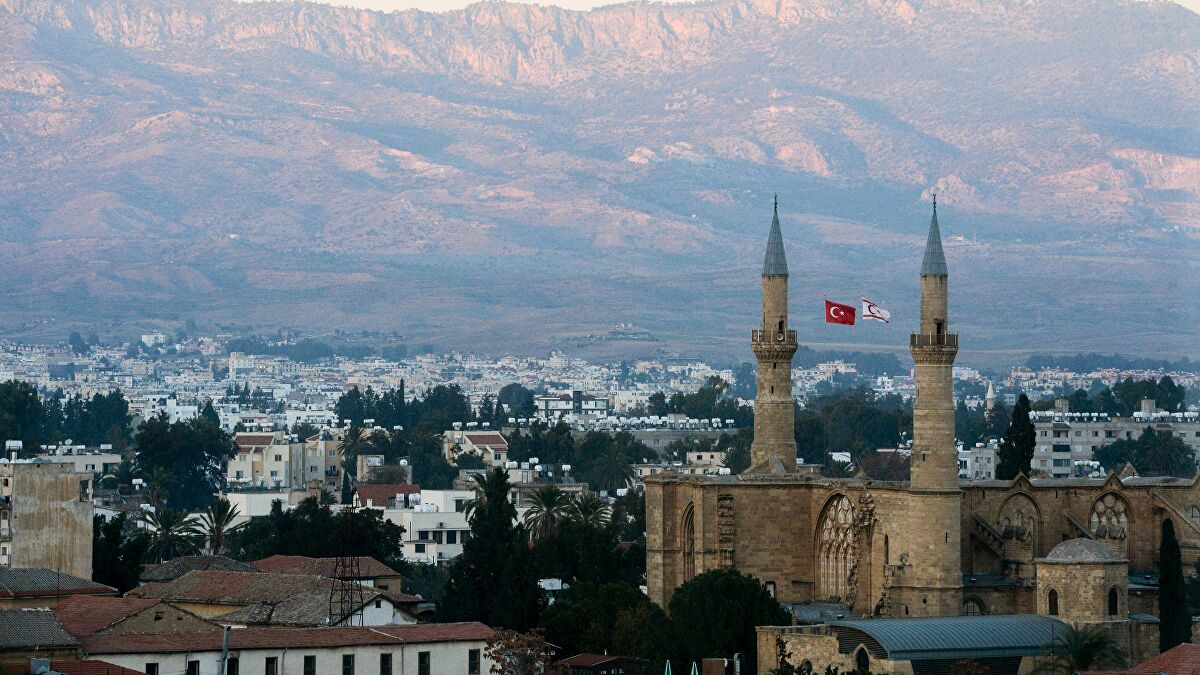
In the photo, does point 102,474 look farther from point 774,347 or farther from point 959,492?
point 959,492

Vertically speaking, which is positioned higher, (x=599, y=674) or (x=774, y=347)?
(x=774, y=347)

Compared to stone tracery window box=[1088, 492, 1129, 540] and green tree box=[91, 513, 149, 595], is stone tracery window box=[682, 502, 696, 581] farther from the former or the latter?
green tree box=[91, 513, 149, 595]

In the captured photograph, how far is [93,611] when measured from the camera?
62344mm

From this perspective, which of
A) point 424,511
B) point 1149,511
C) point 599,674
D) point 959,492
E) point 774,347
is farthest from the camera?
point 424,511

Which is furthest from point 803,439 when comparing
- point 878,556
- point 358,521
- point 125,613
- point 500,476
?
point 125,613

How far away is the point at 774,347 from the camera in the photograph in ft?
265

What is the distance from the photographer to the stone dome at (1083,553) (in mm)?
65312

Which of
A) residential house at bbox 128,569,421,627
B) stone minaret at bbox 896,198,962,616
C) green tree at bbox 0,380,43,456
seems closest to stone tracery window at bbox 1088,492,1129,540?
stone minaret at bbox 896,198,962,616

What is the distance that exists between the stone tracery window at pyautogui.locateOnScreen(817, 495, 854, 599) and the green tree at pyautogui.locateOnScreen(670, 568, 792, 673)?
6.79 m

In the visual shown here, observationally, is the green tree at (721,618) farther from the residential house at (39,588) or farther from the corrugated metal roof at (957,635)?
the residential house at (39,588)

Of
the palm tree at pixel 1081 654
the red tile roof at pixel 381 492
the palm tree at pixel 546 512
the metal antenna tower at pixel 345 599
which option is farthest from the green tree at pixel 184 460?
the palm tree at pixel 1081 654

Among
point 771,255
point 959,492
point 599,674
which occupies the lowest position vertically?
point 599,674

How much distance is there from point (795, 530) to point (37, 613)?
24233 millimetres

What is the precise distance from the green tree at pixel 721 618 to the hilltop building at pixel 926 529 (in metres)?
2.55
